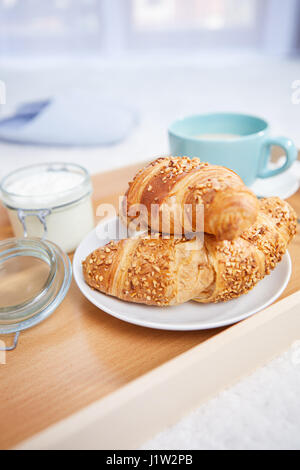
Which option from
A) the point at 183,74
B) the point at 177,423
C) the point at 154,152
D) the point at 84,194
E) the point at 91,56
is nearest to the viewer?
the point at 177,423

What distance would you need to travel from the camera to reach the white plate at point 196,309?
0.51 metres

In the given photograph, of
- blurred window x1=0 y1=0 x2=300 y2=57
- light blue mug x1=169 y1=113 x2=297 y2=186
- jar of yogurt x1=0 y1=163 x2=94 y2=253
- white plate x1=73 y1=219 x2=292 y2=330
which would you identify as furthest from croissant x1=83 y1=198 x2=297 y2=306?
blurred window x1=0 y1=0 x2=300 y2=57

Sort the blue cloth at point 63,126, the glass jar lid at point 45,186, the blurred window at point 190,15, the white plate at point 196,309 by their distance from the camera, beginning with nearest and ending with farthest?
the white plate at point 196,309 → the glass jar lid at point 45,186 → the blue cloth at point 63,126 → the blurred window at point 190,15

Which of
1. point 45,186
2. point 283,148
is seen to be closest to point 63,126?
point 45,186

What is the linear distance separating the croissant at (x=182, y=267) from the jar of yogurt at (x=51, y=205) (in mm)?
158

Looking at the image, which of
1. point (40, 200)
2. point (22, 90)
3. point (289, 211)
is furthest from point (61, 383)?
point (22, 90)

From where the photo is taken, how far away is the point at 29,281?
2.10ft

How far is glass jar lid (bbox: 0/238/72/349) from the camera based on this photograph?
0.56 meters

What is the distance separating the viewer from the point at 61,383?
1.62 ft

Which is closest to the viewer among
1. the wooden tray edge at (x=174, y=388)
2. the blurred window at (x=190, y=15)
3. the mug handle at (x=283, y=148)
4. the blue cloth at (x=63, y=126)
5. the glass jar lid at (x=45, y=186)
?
the wooden tray edge at (x=174, y=388)

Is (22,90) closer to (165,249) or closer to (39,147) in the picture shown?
(39,147)

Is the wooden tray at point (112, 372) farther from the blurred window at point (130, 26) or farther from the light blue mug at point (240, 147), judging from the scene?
the blurred window at point (130, 26)

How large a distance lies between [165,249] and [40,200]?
260mm

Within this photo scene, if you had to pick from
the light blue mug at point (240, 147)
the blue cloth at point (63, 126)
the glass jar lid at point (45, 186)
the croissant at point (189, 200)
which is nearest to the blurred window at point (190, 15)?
the blue cloth at point (63, 126)
